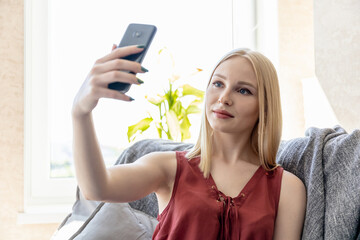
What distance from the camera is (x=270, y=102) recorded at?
1.32 metres

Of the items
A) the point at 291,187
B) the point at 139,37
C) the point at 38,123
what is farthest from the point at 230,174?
the point at 38,123

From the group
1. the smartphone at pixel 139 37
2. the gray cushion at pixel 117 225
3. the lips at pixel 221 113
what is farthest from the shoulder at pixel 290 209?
the smartphone at pixel 139 37

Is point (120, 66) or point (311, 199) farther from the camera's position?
point (311, 199)

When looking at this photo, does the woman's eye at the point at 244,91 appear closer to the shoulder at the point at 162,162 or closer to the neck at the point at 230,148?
the neck at the point at 230,148

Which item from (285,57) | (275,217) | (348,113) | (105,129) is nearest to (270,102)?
(275,217)

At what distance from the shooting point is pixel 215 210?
1233 mm

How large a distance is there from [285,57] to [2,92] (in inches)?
→ 62.2

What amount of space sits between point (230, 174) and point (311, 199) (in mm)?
252

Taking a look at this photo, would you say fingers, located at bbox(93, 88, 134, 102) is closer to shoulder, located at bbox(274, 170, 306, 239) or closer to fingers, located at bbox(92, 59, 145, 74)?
fingers, located at bbox(92, 59, 145, 74)

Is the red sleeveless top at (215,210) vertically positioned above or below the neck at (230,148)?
below

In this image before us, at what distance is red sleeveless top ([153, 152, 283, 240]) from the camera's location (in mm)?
1224

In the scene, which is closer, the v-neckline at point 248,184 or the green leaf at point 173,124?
the v-neckline at point 248,184

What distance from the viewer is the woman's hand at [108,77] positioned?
809mm

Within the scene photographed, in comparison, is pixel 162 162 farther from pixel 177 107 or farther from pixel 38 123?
pixel 38 123
